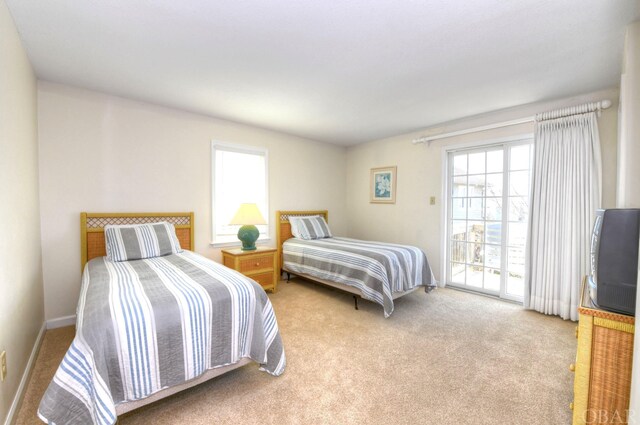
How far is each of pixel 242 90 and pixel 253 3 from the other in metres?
1.26

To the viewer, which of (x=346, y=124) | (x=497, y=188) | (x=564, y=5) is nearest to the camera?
(x=564, y=5)

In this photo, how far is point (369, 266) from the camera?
3002mm

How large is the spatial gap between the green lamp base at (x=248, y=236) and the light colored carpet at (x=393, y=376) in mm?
1022

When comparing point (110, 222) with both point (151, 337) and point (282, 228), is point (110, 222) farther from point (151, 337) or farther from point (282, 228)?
point (282, 228)

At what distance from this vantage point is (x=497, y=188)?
3.62 m

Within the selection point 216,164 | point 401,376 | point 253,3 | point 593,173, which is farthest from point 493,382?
point 216,164

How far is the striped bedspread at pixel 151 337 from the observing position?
128 cm

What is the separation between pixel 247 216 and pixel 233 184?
594 millimetres

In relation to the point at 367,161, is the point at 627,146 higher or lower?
lower

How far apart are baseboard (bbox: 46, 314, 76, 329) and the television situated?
4086 millimetres

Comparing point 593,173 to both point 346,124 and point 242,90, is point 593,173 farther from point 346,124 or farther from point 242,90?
point 242,90

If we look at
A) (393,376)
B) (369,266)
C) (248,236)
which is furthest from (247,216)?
(393,376)

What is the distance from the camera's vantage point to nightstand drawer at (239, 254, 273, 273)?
11.4ft

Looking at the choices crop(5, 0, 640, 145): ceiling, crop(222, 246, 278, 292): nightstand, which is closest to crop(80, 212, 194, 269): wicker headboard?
crop(222, 246, 278, 292): nightstand
